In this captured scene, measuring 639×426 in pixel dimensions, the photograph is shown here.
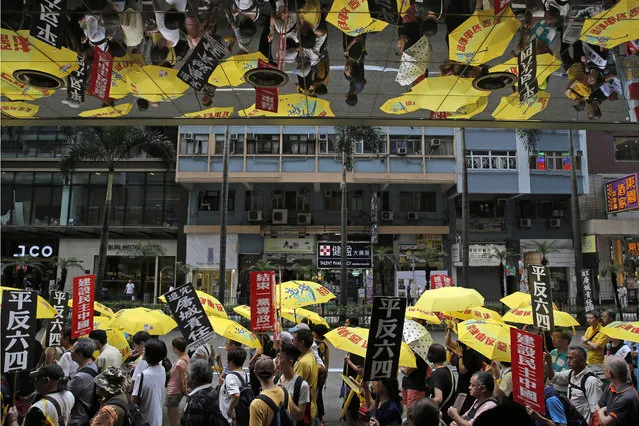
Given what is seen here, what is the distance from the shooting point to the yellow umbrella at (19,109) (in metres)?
7.89

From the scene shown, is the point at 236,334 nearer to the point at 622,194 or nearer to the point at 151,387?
the point at 151,387

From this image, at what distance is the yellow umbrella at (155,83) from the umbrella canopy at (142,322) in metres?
3.22

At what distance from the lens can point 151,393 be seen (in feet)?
17.4

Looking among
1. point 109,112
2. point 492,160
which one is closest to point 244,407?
point 109,112

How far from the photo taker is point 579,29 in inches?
227

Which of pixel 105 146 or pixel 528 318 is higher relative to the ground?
pixel 105 146

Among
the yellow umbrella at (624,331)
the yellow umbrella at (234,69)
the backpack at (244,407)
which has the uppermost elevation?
the yellow umbrella at (234,69)

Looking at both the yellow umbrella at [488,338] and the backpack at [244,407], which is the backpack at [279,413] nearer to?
the backpack at [244,407]

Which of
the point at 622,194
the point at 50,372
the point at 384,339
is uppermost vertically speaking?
the point at 622,194

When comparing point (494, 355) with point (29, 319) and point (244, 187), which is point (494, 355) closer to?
point (29, 319)

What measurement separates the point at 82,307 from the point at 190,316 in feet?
7.36

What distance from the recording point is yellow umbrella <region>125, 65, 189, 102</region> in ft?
22.2

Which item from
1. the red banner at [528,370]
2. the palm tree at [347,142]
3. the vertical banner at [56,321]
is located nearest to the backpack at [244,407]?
the red banner at [528,370]

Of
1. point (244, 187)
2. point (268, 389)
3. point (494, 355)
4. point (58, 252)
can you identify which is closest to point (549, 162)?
point (244, 187)
